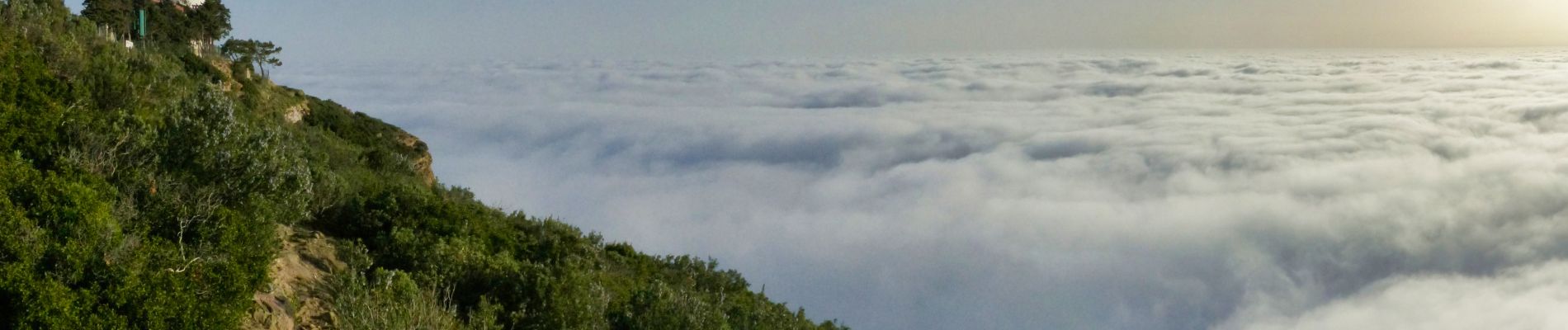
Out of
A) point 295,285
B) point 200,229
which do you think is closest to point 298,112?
point 295,285

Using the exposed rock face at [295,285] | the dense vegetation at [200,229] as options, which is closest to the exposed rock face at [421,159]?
the dense vegetation at [200,229]

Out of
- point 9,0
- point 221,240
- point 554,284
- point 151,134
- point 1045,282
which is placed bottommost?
point 1045,282

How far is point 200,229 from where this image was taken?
7723 millimetres

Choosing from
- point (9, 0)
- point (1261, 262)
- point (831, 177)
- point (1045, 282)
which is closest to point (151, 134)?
point (9, 0)

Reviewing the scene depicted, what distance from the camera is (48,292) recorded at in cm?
602

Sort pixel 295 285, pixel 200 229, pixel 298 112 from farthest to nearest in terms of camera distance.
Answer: pixel 298 112 → pixel 295 285 → pixel 200 229

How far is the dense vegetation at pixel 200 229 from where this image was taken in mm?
6391

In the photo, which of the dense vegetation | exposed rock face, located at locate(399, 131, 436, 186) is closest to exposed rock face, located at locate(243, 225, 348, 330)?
the dense vegetation

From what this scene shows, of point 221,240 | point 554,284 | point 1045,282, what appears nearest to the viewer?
point 221,240

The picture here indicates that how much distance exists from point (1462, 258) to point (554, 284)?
140m

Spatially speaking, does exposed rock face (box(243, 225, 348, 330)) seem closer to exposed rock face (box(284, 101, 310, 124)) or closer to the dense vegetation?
the dense vegetation

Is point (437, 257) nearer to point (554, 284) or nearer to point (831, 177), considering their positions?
point (554, 284)

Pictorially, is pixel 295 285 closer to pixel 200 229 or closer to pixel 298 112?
pixel 200 229

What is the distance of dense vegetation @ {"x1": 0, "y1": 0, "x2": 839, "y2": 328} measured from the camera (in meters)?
6.39
